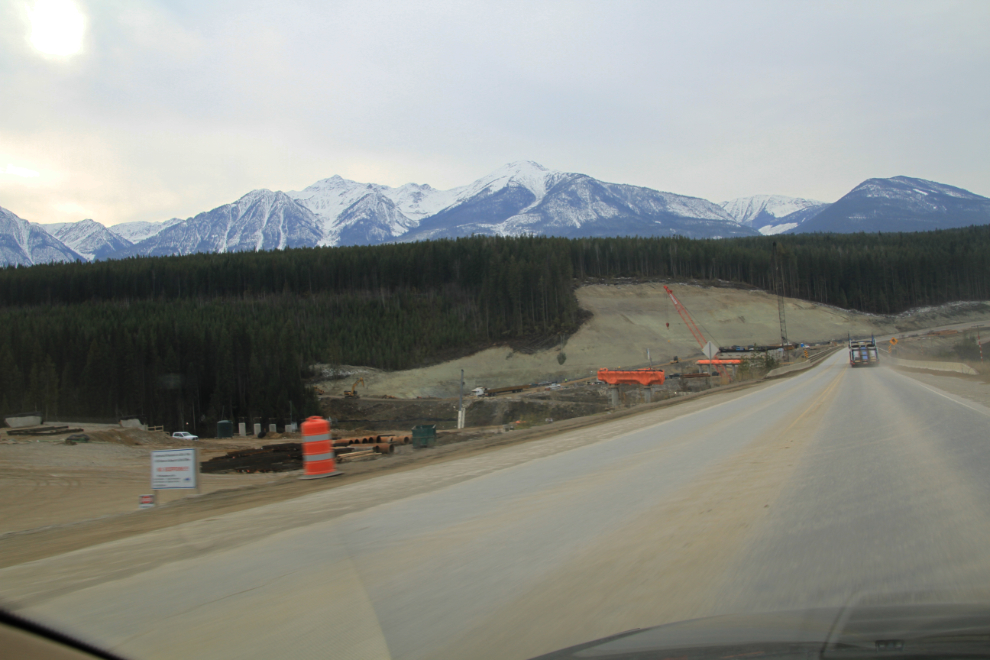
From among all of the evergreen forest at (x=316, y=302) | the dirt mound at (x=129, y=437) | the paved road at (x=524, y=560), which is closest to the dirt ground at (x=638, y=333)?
the evergreen forest at (x=316, y=302)

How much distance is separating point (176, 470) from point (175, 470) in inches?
1.0

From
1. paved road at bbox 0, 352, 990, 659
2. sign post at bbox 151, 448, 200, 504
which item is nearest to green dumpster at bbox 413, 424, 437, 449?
sign post at bbox 151, 448, 200, 504

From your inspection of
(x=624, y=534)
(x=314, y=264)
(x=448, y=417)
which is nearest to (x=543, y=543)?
(x=624, y=534)

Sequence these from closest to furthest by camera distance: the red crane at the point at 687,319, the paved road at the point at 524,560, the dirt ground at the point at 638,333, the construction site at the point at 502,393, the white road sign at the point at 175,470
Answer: the paved road at the point at 524,560 → the white road sign at the point at 175,470 → the construction site at the point at 502,393 → the dirt ground at the point at 638,333 → the red crane at the point at 687,319

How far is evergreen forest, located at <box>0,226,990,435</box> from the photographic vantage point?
79688 mm

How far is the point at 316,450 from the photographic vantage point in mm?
13070

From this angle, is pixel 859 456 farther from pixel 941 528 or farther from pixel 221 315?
pixel 221 315

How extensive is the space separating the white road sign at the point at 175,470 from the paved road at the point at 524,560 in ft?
10.5

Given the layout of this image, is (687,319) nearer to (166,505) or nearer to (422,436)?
(422,436)

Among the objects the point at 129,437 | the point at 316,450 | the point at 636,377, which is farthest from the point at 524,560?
the point at 636,377

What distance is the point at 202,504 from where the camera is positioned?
10773 millimetres

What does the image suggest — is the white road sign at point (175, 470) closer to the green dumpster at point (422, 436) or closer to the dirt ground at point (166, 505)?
the dirt ground at point (166, 505)

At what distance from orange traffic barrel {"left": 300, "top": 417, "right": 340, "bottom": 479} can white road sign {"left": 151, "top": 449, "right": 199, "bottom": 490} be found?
6.73ft

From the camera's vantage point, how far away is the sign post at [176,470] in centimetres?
1212
